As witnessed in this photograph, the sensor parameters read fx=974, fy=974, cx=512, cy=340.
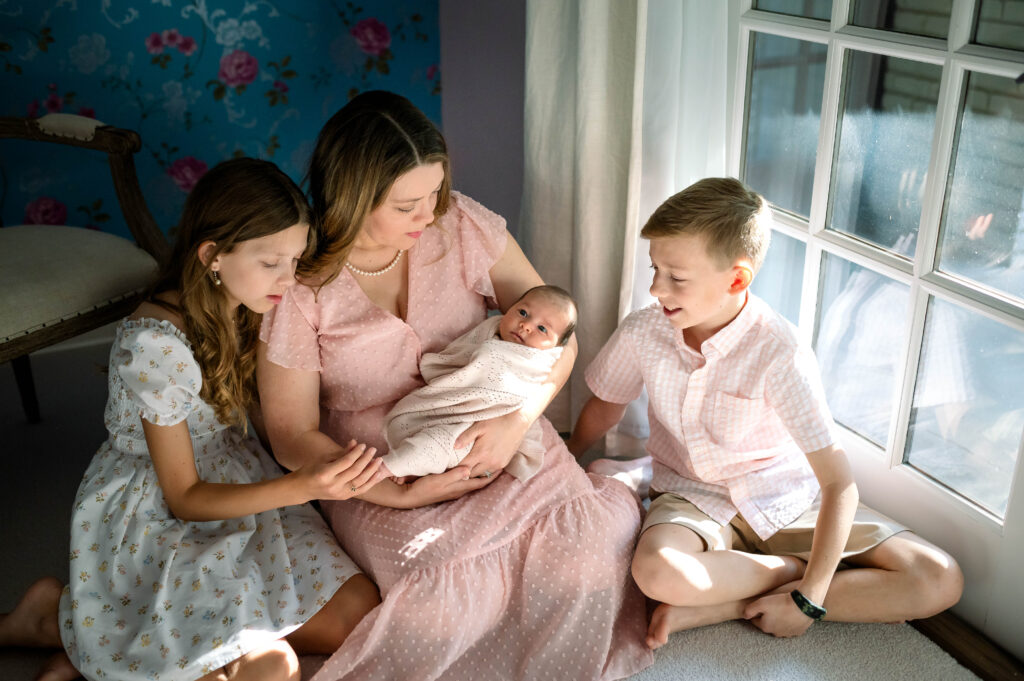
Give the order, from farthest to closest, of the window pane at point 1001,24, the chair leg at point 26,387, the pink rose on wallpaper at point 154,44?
the pink rose on wallpaper at point 154,44 → the chair leg at point 26,387 → the window pane at point 1001,24

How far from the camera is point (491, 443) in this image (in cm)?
170

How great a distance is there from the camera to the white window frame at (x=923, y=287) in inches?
61.5

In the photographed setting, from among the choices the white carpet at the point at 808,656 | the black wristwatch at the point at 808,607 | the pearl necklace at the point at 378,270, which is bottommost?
the white carpet at the point at 808,656

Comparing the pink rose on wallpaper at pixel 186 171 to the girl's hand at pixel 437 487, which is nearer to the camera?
the girl's hand at pixel 437 487

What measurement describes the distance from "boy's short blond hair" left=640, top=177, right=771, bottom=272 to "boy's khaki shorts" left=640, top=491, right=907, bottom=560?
0.46m

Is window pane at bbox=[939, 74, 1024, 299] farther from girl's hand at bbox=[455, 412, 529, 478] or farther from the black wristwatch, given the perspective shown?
girl's hand at bbox=[455, 412, 529, 478]

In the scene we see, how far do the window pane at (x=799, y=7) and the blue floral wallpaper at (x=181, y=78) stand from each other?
3.37 ft

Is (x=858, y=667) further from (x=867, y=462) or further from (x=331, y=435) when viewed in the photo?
(x=331, y=435)

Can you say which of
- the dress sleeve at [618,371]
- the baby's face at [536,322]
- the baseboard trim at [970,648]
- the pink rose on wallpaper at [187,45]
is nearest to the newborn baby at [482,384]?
the baby's face at [536,322]

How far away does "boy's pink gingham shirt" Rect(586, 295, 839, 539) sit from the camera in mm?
1683

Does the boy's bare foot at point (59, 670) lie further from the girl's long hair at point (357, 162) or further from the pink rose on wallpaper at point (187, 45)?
the pink rose on wallpaper at point (187, 45)

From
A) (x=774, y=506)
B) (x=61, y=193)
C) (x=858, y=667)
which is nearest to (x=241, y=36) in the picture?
(x=61, y=193)

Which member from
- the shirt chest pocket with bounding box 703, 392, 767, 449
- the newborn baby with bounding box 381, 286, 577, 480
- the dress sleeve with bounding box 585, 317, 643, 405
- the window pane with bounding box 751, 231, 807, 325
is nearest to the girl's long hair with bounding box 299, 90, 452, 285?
the newborn baby with bounding box 381, 286, 577, 480

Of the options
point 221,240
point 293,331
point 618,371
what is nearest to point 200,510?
point 293,331
